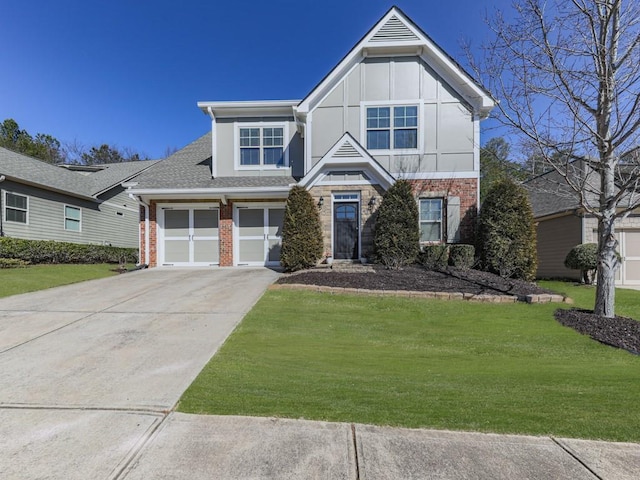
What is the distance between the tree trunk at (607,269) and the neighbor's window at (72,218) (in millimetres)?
21024

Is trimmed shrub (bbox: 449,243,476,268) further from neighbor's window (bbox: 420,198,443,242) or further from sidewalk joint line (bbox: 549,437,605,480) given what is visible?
sidewalk joint line (bbox: 549,437,605,480)

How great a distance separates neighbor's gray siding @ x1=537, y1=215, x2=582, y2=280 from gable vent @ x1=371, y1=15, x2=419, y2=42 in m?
9.69

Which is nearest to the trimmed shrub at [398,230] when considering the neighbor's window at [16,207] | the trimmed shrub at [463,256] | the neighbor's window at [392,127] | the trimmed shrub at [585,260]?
the trimmed shrub at [463,256]

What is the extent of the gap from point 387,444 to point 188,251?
1266cm

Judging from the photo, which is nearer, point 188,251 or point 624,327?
point 624,327

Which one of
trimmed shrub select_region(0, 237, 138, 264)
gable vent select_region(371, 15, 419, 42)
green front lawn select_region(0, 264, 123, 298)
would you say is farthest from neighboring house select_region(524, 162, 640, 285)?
trimmed shrub select_region(0, 237, 138, 264)

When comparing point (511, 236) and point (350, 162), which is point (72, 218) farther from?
point (511, 236)

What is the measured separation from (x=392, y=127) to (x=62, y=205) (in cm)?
1612

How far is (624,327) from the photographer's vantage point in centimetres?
641

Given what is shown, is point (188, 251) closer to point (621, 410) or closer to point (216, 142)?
point (216, 142)

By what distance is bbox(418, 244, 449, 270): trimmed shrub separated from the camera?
1105cm

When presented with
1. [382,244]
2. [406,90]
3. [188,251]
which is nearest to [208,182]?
[188,251]

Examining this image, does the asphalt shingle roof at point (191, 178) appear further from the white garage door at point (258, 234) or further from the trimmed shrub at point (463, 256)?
the trimmed shrub at point (463, 256)

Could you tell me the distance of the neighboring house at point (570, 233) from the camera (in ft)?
44.0
